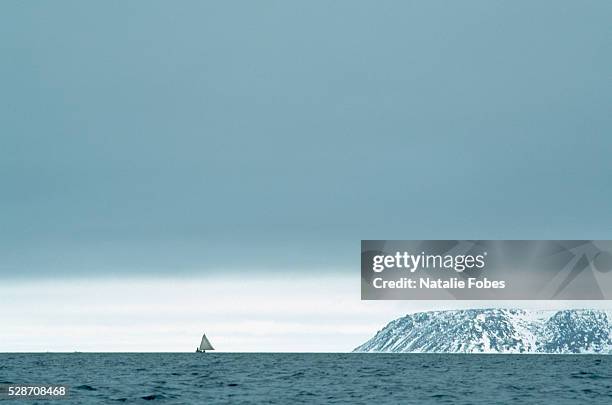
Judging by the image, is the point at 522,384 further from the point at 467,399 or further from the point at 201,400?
the point at 201,400

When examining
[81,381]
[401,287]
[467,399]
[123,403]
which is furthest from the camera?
[401,287]

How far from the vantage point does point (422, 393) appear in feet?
311

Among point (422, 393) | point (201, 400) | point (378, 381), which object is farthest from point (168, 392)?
point (378, 381)

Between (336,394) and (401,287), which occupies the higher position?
(401,287)

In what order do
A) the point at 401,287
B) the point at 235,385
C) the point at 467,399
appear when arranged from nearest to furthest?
the point at 467,399, the point at 235,385, the point at 401,287

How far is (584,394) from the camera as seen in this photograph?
303 ft

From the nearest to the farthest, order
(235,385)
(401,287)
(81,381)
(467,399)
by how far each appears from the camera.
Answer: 1. (467,399)
2. (235,385)
3. (81,381)
4. (401,287)

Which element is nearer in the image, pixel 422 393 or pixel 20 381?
pixel 422 393

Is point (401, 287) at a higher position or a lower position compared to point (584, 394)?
higher

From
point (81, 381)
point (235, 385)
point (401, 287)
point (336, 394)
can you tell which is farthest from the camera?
point (401, 287)

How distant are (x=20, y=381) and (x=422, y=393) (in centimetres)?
4034

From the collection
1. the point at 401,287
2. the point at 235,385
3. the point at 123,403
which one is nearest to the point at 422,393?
the point at 235,385

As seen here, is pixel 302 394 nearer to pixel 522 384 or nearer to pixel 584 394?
pixel 584 394

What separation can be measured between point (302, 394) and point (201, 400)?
11.8 metres
